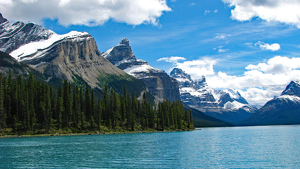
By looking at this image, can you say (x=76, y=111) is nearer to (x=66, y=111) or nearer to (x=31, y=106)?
(x=66, y=111)

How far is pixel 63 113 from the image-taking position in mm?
160125

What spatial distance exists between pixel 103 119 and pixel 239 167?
14055cm

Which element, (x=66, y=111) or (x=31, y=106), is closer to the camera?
(x=31, y=106)

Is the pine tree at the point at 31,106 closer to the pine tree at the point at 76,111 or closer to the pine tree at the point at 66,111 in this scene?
the pine tree at the point at 66,111

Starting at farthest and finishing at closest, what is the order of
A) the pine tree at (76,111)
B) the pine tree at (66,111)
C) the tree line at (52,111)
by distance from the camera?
the pine tree at (76,111) < the pine tree at (66,111) < the tree line at (52,111)

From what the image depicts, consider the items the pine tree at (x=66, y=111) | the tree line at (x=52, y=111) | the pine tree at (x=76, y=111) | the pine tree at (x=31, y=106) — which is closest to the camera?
the pine tree at (x=31, y=106)

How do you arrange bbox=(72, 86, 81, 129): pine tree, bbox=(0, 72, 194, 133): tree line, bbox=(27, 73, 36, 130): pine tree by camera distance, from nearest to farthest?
bbox=(27, 73, 36, 130): pine tree
bbox=(0, 72, 194, 133): tree line
bbox=(72, 86, 81, 129): pine tree

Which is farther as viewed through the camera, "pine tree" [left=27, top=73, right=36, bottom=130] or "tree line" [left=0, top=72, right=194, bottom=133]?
"tree line" [left=0, top=72, right=194, bottom=133]

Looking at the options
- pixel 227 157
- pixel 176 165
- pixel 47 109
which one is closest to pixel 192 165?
pixel 176 165

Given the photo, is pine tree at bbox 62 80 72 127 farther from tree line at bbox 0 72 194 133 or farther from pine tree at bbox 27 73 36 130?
pine tree at bbox 27 73 36 130

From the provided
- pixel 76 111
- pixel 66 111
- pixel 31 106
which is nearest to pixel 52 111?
pixel 66 111

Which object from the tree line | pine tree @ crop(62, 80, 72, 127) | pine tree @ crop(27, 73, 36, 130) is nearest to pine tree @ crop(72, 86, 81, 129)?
the tree line

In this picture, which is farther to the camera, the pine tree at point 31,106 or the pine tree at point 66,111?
the pine tree at point 66,111

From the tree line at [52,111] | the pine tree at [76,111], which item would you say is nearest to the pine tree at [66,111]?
the tree line at [52,111]
